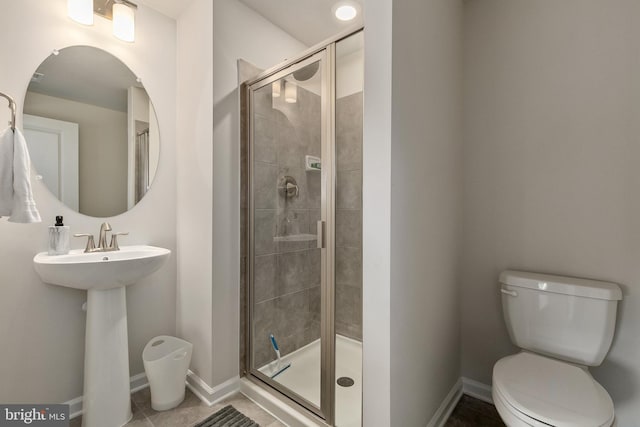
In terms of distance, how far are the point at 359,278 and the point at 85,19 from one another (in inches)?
78.1

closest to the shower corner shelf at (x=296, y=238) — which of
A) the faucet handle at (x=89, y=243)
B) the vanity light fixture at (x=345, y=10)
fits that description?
the faucet handle at (x=89, y=243)

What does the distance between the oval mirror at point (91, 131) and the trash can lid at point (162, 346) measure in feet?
2.70

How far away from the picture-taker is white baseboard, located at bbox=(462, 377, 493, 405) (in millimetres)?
1743

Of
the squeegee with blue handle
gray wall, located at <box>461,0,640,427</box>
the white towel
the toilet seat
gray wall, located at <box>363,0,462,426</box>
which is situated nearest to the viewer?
the toilet seat

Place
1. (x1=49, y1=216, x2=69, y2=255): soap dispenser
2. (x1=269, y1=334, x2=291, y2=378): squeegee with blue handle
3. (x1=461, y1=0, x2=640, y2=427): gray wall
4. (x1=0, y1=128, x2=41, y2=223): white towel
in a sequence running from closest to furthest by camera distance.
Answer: (x1=0, y1=128, x2=41, y2=223): white towel
(x1=461, y1=0, x2=640, y2=427): gray wall
(x1=49, y1=216, x2=69, y2=255): soap dispenser
(x1=269, y1=334, x2=291, y2=378): squeegee with blue handle

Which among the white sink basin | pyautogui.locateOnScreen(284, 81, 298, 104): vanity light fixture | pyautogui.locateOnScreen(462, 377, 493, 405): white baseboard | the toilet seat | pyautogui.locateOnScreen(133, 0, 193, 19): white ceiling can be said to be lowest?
A: pyautogui.locateOnScreen(462, 377, 493, 405): white baseboard

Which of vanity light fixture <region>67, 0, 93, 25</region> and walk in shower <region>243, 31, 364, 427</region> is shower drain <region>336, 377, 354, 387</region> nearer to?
walk in shower <region>243, 31, 364, 427</region>

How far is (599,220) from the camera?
1.43m

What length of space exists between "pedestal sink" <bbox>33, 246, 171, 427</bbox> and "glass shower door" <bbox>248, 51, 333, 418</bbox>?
0.62 metres

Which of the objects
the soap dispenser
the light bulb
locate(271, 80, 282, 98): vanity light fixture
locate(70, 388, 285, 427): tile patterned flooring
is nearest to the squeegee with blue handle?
locate(70, 388, 285, 427): tile patterned flooring

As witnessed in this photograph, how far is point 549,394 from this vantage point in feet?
3.67

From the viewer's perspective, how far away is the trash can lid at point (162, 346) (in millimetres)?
1720

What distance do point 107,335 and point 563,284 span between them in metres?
2.25

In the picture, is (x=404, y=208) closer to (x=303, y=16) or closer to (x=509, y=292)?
(x=509, y=292)
